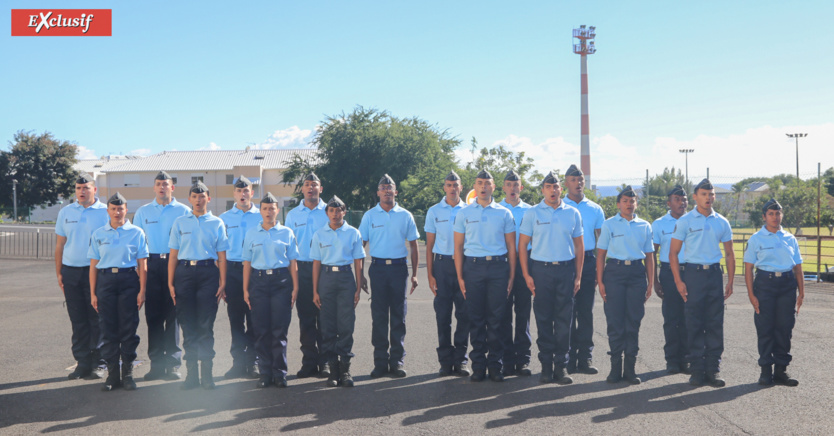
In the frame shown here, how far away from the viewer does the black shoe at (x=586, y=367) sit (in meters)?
6.76

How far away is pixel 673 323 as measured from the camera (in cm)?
694

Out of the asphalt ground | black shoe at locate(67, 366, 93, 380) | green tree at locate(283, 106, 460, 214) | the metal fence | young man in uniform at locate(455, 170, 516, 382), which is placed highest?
green tree at locate(283, 106, 460, 214)

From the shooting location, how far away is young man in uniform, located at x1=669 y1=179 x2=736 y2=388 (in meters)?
6.29

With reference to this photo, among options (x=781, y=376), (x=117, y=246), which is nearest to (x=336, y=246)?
(x=117, y=246)

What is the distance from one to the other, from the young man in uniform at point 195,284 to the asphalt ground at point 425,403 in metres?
0.33

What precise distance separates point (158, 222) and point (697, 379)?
597 cm

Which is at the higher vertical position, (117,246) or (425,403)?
(117,246)

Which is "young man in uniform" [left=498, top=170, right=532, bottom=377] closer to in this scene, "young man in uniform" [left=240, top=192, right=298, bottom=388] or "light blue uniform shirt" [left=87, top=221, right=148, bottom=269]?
"young man in uniform" [left=240, top=192, right=298, bottom=388]

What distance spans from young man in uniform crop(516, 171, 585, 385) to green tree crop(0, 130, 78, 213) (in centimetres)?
6172

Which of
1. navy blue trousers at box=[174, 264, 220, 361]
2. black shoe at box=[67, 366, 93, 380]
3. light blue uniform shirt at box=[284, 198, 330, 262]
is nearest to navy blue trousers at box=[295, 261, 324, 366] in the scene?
light blue uniform shirt at box=[284, 198, 330, 262]

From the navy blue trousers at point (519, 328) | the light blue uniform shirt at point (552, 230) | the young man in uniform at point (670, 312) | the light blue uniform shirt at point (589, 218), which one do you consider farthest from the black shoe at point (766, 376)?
the navy blue trousers at point (519, 328)

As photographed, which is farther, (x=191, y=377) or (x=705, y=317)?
(x=705, y=317)

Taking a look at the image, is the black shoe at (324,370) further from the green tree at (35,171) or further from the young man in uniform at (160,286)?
the green tree at (35,171)

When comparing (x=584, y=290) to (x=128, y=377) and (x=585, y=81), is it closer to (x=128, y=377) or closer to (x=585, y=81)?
(x=128, y=377)
